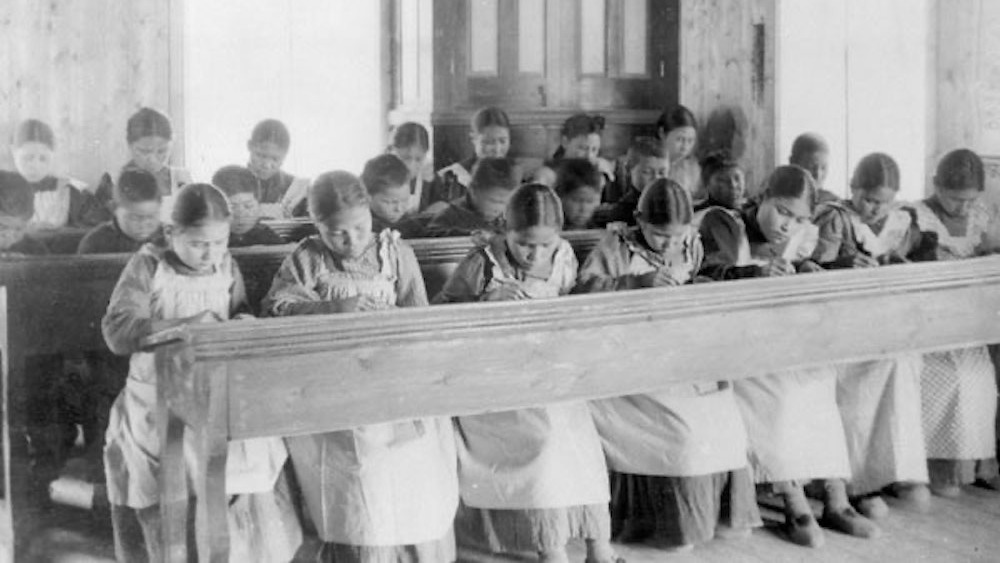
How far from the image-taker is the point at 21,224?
481cm

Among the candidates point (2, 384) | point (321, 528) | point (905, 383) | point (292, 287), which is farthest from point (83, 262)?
point (905, 383)

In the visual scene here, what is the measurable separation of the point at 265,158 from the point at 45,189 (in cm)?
114

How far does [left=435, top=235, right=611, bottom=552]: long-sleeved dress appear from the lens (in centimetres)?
339

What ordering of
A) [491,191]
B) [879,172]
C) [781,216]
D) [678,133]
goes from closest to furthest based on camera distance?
[781,216] → [879,172] → [491,191] → [678,133]

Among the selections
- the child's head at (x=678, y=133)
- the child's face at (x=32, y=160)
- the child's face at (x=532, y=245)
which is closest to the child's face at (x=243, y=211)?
the child's face at (x=532, y=245)

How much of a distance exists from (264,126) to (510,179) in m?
1.80

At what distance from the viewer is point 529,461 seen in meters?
3.40

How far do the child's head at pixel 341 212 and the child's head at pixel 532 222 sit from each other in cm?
44

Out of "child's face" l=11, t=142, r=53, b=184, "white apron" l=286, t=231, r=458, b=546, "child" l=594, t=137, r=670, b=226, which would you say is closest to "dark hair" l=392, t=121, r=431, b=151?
"child" l=594, t=137, r=670, b=226

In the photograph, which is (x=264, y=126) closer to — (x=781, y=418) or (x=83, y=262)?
(x=83, y=262)

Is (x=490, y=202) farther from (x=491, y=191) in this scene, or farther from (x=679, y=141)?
(x=679, y=141)

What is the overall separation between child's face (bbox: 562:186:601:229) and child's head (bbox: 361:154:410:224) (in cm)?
77

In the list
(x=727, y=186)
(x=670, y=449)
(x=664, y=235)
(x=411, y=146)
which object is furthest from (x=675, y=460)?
(x=411, y=146)

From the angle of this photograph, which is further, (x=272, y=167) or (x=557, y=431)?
(x=272, y=167)
